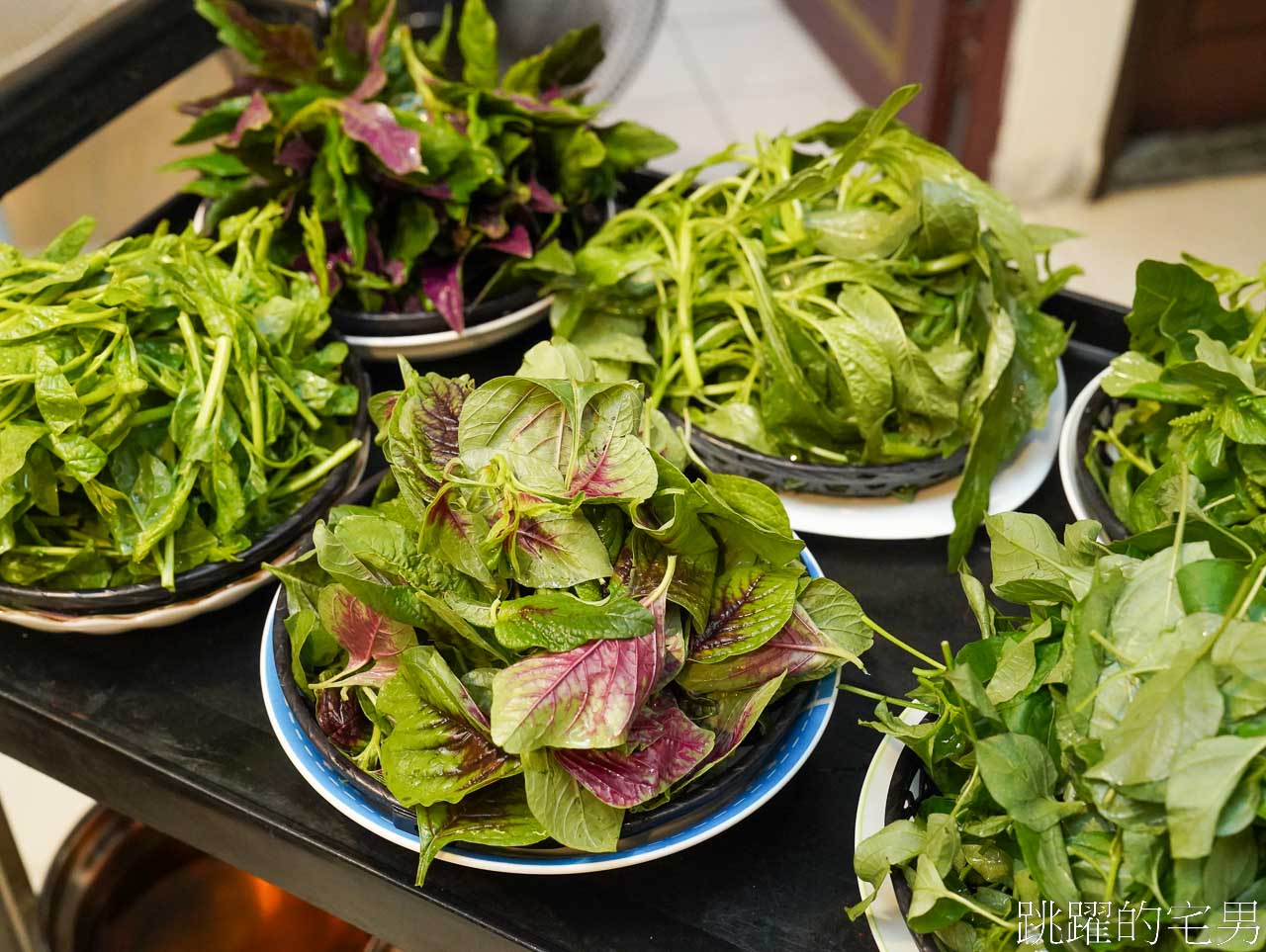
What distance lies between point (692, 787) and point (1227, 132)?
9.53 feet

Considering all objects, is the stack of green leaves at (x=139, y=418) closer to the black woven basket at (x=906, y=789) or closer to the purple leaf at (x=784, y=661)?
the purple leaf at (x=784, y=661)

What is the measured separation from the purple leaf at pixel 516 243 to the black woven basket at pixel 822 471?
271 mm

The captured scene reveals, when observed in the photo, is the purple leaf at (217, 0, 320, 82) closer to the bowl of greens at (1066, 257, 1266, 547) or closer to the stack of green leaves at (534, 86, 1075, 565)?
the stack of green leaves at (534, 86, 1075, 565)

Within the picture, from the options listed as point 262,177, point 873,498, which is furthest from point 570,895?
point 262,177

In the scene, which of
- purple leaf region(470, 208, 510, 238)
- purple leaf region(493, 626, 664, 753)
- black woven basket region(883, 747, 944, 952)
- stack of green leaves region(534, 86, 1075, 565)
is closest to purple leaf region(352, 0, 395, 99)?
purple leaf region(470, 208, 510, 238)

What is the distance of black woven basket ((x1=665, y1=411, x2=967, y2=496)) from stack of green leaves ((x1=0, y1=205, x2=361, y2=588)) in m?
0.32

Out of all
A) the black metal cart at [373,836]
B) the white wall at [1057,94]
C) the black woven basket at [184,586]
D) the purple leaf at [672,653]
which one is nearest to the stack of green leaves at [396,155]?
the black woven basket at [184,586]

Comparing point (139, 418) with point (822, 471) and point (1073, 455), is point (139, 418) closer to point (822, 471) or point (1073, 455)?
point (822, 471)

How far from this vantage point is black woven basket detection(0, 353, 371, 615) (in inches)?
37.0

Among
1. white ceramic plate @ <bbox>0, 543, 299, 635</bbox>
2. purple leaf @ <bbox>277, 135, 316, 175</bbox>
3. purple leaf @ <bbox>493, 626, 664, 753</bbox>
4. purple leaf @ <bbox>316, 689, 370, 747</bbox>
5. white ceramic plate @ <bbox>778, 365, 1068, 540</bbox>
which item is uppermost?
purple leaf @ <bbox>277, 135, 316, 175</bbox>

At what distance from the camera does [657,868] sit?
0.85 m

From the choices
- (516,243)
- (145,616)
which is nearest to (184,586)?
(145,616)

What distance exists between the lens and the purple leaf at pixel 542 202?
1236mm

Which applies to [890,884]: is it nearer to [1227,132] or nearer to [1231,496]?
[1231,496]
